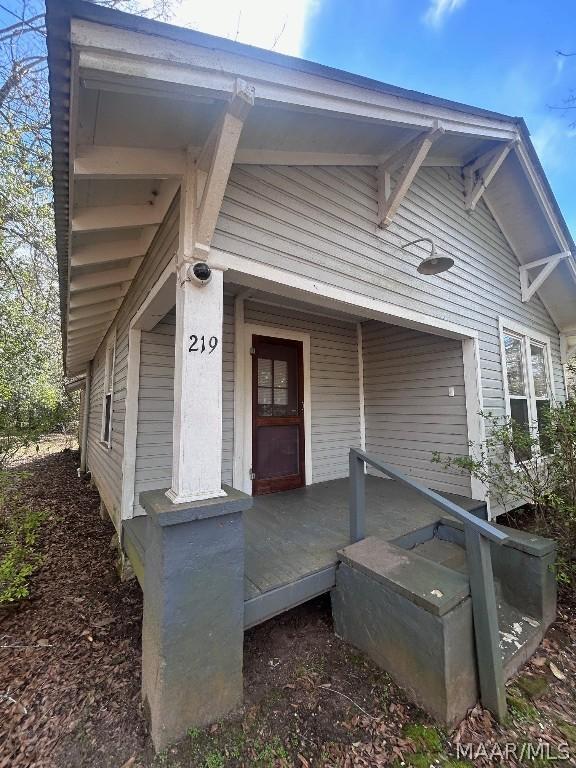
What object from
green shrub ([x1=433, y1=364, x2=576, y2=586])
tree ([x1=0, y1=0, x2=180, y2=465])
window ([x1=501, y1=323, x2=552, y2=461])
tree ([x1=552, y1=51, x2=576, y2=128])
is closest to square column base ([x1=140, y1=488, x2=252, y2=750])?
green shrub ([x1=433, y1=364, x2=576, y2=586])

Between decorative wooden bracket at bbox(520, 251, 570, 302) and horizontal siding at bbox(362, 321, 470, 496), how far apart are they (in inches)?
94.2

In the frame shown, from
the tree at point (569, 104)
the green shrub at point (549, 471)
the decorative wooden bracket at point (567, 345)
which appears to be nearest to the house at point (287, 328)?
the green shrub at point (549, 471)

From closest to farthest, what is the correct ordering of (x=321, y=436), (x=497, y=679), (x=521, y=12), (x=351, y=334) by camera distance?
(x=497, y=679) → (x=321, y=436) → (x=521, y=12) → (x=351, y=334)

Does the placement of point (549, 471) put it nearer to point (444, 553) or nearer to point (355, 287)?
point (444, 553)

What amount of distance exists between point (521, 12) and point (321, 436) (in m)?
7.20

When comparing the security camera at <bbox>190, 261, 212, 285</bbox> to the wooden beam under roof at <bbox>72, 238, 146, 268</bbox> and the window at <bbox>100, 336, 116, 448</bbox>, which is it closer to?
the wooden beam under roof at <bbox>72, 238, 146, 268</bbox>

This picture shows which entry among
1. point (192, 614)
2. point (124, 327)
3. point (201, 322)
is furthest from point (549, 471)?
point (124, 327)

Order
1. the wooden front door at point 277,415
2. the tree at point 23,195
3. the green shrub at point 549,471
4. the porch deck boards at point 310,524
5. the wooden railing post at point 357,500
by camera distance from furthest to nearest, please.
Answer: the tree at point 23,195
the wooden front door at point 277,415
the green shrub at point 549,471
the wooden railing post at point 357,500
the porch deck boards at point 310,524

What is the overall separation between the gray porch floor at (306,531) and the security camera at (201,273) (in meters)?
1.89

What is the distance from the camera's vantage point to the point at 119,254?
3.10 metres

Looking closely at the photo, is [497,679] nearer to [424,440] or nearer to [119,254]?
[424,440]

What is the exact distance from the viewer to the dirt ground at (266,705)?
1579 mm

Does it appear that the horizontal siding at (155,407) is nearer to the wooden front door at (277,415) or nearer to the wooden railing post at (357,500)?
the wooden front door at (277,415)

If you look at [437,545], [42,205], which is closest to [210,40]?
[437,545]
